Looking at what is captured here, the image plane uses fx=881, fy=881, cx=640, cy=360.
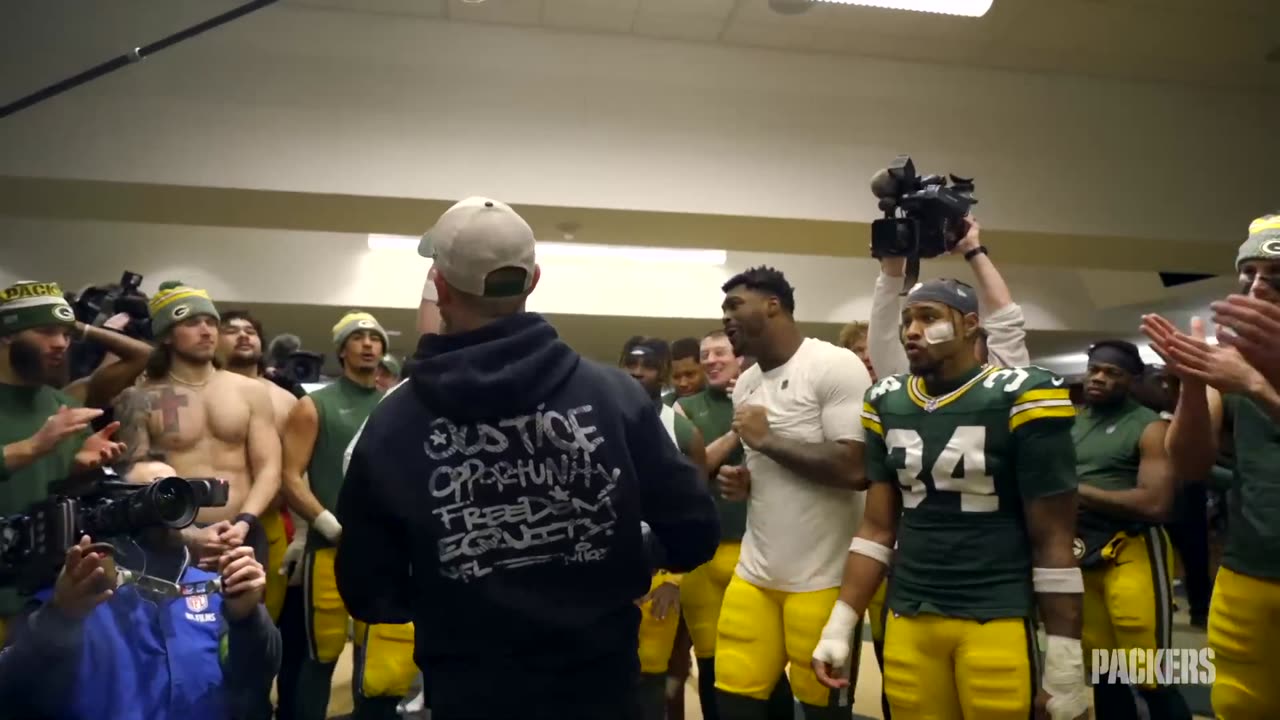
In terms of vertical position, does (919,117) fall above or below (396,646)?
above

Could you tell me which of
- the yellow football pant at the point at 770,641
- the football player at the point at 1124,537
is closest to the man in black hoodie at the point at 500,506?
the yellow football pant at the point at 770,641

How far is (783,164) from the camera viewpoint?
4824mm

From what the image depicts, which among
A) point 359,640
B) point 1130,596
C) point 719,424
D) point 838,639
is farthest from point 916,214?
point 359,640

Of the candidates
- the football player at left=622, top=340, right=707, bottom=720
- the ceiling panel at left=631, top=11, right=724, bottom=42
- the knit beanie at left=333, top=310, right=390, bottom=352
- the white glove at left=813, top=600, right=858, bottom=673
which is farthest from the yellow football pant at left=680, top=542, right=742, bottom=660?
the ceiling panel at left=631, top=11, right=724, bottom=42

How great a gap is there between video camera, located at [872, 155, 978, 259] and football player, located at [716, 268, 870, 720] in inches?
16.1

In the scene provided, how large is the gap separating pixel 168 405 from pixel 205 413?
0.14 meters

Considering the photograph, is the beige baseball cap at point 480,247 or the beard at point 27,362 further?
the beard at point 27,362

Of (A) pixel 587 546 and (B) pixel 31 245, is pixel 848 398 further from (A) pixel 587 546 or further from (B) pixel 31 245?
(B) pixel 31 245

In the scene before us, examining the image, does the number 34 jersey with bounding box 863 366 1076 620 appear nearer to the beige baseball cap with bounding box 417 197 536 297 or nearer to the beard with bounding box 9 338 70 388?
the beige baseball cap with bounding box 417 197 536 297

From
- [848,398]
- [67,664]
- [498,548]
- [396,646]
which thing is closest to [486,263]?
[498,548]

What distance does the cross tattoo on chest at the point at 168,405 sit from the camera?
3.12 meters

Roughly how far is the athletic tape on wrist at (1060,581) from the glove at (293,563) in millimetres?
2748

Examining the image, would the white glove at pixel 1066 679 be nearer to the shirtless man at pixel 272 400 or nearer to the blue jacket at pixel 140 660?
the blue jacket at pixel 140 660

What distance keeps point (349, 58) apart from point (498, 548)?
379cm
